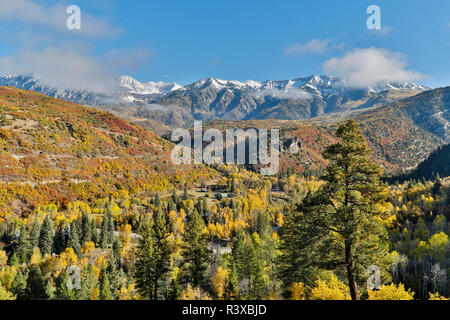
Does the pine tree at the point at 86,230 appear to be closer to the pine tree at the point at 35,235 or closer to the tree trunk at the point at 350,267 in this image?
the pine tree at the point at 35,235

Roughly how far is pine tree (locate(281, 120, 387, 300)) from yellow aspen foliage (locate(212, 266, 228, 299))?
33534mm

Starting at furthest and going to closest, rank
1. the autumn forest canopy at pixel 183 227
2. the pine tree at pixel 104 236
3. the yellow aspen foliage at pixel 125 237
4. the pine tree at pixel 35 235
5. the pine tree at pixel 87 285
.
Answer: the yellow aspen foliage at pixel 125 237 < the pine tree at pixel 104 236 < the pine tree at pixel 35 235 < the pine tree at pixel 87 285 < the autumn forest canopy at pixel 183 227

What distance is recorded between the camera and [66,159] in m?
131

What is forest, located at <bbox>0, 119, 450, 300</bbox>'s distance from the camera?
1489cm

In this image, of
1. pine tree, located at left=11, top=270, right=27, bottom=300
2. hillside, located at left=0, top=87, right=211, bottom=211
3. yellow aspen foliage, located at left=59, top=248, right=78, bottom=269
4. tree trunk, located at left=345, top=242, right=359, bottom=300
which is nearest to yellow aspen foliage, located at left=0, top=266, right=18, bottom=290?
pine tree, located at left=11, top=270, right=27, bottom=300

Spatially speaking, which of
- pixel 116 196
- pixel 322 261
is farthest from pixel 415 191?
pixel 116 196

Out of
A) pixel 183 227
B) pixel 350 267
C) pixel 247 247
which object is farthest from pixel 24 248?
pixel 350 267

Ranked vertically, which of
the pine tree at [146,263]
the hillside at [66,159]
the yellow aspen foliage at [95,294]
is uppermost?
the hillside at [66,159]

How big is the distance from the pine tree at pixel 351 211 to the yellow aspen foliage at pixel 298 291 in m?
11.8

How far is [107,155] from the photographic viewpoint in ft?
517

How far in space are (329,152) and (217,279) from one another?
40.4m

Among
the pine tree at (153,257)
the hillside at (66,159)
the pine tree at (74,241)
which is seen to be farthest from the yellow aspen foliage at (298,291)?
the hillside at (66,159)

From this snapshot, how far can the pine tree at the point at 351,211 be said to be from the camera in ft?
46.5

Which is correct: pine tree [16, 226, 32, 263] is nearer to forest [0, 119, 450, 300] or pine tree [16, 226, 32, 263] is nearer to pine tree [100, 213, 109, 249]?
forest [0, 119, 450, 300]
